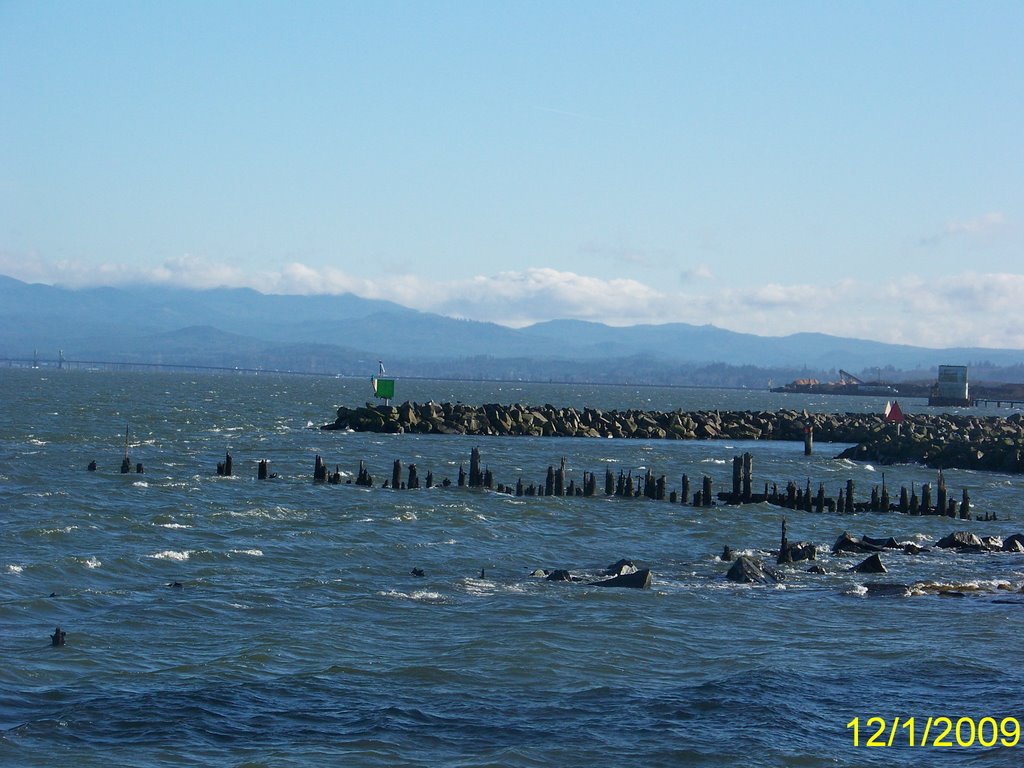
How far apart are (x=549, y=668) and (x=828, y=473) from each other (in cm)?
4317

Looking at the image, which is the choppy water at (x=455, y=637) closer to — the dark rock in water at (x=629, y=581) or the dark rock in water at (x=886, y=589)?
the dark rock in water at (x=886, y=589)

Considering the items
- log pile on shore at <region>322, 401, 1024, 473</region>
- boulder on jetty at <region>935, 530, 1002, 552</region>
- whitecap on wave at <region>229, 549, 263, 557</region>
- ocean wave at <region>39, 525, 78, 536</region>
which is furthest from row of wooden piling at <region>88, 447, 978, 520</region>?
log pile on shore at <region>322, 401, 1024, 473</region>

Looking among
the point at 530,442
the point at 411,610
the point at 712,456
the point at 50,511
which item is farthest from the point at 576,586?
the point at 530,442

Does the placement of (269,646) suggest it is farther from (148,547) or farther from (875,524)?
(875,524)

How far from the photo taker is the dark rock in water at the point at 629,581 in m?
26.7

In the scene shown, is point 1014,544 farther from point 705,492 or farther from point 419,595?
point 419,595

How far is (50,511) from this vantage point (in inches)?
1384

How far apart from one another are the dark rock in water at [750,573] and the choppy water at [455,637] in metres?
0.42

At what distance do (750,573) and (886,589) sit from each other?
2799 mm

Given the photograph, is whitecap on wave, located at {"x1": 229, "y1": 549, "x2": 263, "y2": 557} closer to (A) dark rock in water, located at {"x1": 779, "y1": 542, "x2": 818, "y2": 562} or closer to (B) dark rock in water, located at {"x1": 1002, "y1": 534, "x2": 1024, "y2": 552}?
(A) dark rock in water, located at {"x1": 779, "y1": 542, "x2": 818, "y2": 562}

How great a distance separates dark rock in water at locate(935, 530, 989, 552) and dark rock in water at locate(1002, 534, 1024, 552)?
20.5 inches

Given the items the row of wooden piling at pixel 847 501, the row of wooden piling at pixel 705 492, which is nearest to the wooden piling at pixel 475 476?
the row of wooden piling at pixel 705 492

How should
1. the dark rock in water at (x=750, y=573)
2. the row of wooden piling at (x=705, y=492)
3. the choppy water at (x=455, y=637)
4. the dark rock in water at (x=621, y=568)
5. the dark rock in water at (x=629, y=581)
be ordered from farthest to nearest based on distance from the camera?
1. the row of wooden piling at (x=705, y=492)
2. the dark rock in water at (x=750, y=573)
3. the dark rock in water at (x=621, y=568)
4. the dark rock in water at (x=629, y=581)
5. the choppy water at (x=455, y=637)

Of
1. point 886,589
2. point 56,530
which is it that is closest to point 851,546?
point 886,589
